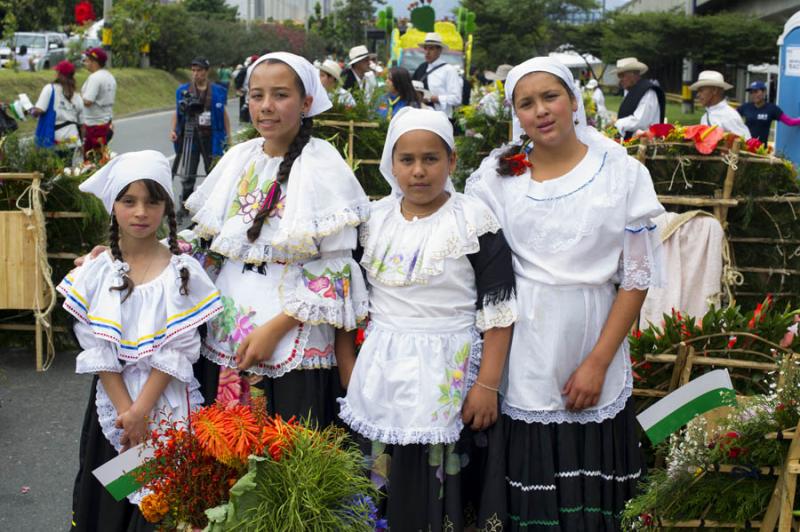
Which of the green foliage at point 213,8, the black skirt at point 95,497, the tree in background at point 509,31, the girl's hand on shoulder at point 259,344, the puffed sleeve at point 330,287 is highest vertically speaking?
the green foliage at point 213,8

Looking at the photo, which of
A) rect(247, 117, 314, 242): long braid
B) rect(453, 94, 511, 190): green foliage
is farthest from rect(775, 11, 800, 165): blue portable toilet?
rect(247, 117, 314, 242): long braid

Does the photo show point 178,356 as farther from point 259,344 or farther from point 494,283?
point 494,283

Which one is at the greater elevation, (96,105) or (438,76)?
(438,76)

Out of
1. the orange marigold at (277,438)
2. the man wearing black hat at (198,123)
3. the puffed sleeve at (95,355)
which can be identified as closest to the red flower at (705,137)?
the puffed sleeve at (95,355)

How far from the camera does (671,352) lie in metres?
3.75

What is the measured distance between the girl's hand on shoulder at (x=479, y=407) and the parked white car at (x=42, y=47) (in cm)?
3152

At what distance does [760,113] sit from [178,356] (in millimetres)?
12705

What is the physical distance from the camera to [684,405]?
291 cm

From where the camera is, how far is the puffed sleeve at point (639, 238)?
312 centimetres

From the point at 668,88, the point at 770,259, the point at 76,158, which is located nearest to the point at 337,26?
the point at 668,88

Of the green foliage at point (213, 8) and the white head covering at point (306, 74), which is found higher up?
the green foliage at point (213, 8)

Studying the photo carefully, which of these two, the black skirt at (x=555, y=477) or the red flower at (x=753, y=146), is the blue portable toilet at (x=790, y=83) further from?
the black skirt at (x=555, y=477)

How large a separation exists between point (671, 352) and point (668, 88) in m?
53.6

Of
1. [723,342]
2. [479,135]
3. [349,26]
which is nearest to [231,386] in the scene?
[723,342]
